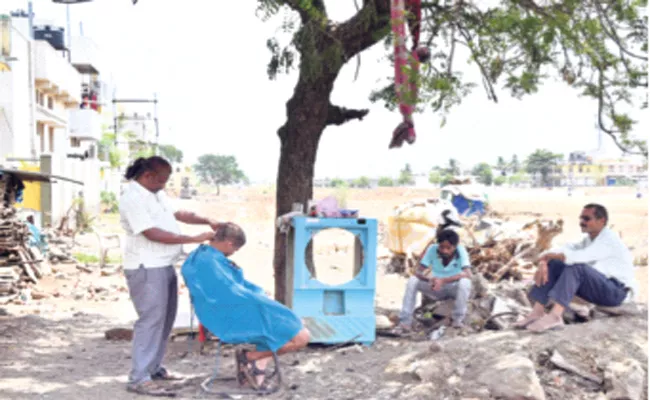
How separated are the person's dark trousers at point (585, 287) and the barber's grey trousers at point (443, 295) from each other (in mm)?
1125

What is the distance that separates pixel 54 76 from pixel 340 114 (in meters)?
26.4

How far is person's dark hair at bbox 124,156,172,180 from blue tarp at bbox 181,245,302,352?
0.78m

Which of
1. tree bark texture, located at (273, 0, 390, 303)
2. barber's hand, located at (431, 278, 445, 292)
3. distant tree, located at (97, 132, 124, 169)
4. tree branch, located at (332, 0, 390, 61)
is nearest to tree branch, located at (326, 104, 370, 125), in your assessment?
tree bark texture, located at (273, 0, 390, 303)

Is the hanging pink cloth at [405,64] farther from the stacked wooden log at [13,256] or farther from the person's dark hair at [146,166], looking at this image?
the stacked wooden log at [13,256]

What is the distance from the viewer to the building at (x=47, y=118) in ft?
76.4

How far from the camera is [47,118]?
33.0 meters

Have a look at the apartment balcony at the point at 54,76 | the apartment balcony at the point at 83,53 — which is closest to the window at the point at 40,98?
the apartment balcony at the point at 54,76

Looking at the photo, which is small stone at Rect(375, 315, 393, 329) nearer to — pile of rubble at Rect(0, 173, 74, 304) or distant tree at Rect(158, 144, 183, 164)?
pile of rubble at Rect(0, 173, 74, 304)

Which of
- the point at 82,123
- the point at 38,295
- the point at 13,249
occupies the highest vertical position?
the point at 82,123

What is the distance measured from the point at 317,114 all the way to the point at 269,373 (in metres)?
3.47

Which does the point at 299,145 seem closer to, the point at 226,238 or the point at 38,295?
the point at 226,238

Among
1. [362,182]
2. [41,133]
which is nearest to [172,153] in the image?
[362,182]

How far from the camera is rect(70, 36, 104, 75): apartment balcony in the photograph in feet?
159

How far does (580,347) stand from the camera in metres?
6.26
